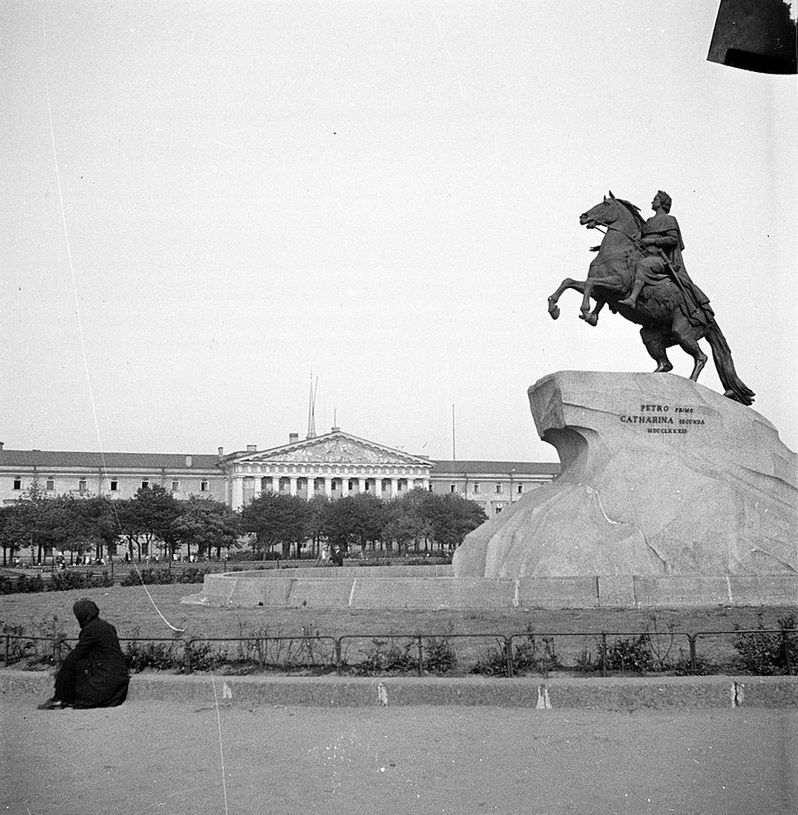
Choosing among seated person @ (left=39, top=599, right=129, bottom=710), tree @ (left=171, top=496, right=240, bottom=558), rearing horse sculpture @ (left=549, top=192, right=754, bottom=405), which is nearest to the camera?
seated person @ (left=39, top=599, right=129, bottom=710)

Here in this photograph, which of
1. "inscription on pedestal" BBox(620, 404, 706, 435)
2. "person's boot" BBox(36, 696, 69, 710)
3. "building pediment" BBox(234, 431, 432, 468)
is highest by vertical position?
"building pediment" BBox(234, 431, 432, 468)

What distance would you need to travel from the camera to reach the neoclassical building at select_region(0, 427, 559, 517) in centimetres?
9300

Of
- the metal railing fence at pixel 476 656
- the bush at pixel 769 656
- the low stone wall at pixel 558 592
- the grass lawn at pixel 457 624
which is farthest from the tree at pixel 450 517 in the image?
the bush at pixel 769 656

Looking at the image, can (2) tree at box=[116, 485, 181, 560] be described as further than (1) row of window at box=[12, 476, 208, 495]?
No

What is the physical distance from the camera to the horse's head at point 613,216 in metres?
17.1

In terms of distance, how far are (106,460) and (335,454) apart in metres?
22.6

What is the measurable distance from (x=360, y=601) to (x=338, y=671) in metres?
5.18

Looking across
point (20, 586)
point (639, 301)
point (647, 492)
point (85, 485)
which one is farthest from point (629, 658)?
point (85, 485)

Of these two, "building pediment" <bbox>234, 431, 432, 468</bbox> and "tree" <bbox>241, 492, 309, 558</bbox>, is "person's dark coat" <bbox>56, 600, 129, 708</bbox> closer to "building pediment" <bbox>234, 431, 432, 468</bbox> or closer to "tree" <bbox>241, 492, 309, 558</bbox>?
"tree" <bbox>241, 492, 309, 558</bbox>

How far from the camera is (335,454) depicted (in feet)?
316

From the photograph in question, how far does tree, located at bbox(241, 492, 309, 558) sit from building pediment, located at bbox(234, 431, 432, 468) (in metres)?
31.3

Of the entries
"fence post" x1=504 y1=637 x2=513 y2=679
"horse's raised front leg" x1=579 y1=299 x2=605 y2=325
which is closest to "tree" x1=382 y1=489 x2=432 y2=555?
"horse's raised front leg" x1=579 y1=299 x2=605 y2=325

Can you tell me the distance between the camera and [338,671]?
8203 millimetres

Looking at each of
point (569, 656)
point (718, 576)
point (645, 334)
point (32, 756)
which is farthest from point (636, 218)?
point (32, 756)
